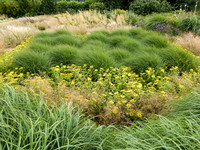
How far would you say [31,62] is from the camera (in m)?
4.22

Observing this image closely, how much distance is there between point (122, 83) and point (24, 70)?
2.42m

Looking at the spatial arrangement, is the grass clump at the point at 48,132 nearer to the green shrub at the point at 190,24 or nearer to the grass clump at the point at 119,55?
the grass clump at the point at 119,55

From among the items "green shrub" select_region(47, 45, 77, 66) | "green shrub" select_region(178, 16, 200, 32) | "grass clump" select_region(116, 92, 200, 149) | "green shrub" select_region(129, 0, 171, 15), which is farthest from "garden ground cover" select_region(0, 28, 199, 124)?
"green shrub" select_region(129, 0, 171, 15)

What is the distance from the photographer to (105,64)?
4.20m

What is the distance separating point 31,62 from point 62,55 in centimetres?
89

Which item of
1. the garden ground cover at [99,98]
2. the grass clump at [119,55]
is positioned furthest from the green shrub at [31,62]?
the grass clump at [119,55]

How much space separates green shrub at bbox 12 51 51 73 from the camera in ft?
13.8

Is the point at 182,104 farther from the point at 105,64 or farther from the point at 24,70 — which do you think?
the point at 24,70

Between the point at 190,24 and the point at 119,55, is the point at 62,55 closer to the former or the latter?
the point at 119,55

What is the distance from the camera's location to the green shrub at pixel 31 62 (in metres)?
4.19

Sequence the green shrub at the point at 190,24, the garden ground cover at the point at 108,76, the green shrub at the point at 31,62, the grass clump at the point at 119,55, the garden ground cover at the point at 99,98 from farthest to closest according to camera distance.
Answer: the green shrub at the point at 190,24, the grass clump at the point at 119,55, the green shrub at the point at 31,62, the garden ground cover at the point at 108,76, the garden ground cover at the point at 99,98

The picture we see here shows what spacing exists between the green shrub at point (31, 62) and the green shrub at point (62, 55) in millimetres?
400

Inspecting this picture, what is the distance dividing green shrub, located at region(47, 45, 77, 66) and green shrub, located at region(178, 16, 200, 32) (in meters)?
5.94

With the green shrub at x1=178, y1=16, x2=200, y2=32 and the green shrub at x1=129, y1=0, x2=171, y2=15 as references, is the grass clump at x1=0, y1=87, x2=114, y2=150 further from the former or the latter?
the green shrub at x1=129, y1=0, x2=171, y2=15
